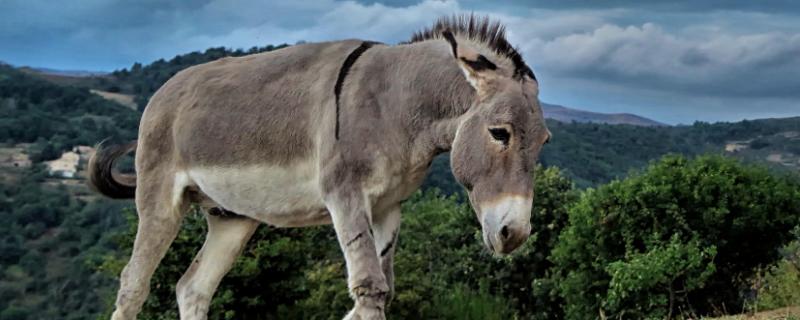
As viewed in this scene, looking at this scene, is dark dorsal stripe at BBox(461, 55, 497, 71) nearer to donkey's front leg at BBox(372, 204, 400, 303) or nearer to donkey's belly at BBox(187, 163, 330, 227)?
donkey's front leg at BBox(372, 204, 400, 303)

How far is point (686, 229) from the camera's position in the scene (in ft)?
57.7

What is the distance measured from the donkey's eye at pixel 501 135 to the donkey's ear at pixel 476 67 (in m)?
0.28

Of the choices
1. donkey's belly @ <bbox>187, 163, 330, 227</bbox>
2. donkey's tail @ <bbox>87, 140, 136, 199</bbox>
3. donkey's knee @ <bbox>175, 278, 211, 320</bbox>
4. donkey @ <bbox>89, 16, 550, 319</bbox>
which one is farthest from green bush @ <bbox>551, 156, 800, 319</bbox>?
donkey's belly @ <bbox>187, 163, 330, 227</bbox>

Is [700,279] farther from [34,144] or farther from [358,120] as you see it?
[34,144]

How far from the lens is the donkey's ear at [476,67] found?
5.97 metres

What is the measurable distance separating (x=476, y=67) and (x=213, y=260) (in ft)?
9.39

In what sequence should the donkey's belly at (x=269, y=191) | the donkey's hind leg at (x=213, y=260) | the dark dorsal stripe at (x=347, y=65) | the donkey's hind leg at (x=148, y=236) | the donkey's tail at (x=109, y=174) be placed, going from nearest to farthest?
the dark dorsal stripe at (x=347, y=65) < the donkey's belly at (x=269, y=191) < the donkey's hind leg at (x=148, y=236) < the donkey's hind leg at (x=213, y=260) < the donkey's tail at (x=109, y=174)

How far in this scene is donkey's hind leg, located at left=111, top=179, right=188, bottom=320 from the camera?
7496 millimetres

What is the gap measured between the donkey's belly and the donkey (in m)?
0.01

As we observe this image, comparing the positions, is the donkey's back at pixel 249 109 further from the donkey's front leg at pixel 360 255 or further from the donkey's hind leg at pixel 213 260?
the donkey's hind leg at pixel 213 260

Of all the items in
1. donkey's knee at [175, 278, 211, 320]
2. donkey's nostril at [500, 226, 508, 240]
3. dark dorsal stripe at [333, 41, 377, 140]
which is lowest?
donkey's knee at [175, 278, 211, 320]

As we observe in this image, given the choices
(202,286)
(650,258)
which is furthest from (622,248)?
(202,286)

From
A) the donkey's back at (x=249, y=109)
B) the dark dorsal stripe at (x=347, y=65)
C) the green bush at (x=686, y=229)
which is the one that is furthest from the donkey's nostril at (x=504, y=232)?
the green bush at (x=686, y=229)

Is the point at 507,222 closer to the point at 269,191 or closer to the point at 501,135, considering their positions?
the point at 501,135
